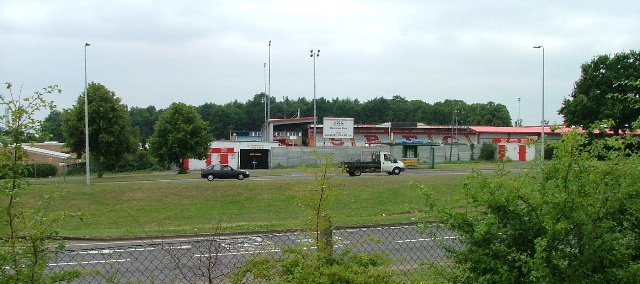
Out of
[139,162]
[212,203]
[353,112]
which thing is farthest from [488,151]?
[353,112]

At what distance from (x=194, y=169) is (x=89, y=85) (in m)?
22.0

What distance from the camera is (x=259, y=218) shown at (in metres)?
20.9

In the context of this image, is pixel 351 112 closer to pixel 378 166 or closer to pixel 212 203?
pixel 378 166

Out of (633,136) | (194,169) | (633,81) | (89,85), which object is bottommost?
(194,169)

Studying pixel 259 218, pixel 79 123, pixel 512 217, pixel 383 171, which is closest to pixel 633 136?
pixel 512 217

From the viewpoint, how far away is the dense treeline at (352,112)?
13481cm

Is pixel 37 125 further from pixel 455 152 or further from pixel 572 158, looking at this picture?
pixel 455 152

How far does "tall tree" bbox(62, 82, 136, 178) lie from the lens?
4225 centimetres

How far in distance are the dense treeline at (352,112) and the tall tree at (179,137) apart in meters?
83.8

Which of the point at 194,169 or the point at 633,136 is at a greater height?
the point at 633,136

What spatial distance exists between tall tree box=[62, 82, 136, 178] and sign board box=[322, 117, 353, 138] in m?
29.0

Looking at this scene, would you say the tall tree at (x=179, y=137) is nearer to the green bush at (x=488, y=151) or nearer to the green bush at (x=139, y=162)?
the green bush at (x=139, y=162)

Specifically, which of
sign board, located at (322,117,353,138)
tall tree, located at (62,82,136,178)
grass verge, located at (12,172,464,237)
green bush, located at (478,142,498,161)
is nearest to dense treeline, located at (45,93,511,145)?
green bush, located at (478,142,498,161)

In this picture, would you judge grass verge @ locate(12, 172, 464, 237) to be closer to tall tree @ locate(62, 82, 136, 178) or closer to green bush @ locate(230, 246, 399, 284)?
tall tree @ locate(62, 82, 136, 178)
